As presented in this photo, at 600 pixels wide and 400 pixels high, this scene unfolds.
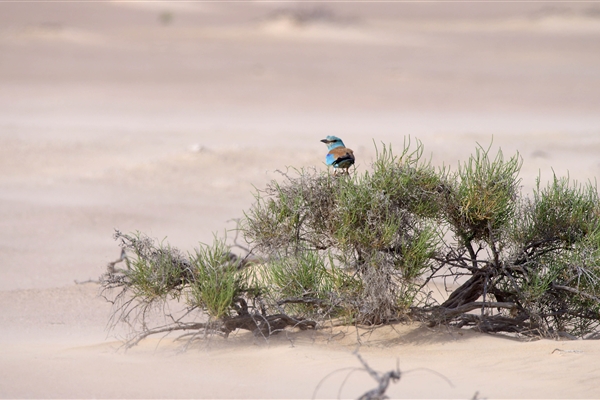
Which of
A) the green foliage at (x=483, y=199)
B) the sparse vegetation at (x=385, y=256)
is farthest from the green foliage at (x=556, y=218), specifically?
the green foliage at (x=483, y=199)

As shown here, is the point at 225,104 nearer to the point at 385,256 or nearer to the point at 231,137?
the point at 231,137

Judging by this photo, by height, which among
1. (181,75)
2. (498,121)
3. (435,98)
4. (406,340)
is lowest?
(406,340)

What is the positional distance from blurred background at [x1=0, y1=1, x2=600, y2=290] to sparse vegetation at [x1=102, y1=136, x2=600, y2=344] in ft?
4.02

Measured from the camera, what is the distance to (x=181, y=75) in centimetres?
3847

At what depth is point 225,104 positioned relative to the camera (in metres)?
32.9

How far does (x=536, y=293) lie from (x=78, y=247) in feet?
29.7

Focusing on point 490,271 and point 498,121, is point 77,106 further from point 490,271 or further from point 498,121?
point 490,271

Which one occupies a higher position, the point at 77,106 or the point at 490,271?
the point at 77,106

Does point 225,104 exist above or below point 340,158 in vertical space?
above

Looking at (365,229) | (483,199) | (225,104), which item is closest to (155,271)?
(365,229)

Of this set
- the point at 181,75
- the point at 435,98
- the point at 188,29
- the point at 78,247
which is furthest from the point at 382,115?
the point at 188,29

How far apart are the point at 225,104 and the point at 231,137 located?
890 centimetres

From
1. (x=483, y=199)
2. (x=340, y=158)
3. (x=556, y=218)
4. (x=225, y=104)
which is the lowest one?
(x=556, y=218)

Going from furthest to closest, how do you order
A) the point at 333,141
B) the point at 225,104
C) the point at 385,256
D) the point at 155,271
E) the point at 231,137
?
the point at 225,104, the point at 231,137, the point at 333,141, the point at 155,271, the point at 385,256
